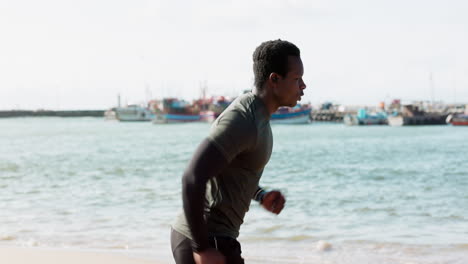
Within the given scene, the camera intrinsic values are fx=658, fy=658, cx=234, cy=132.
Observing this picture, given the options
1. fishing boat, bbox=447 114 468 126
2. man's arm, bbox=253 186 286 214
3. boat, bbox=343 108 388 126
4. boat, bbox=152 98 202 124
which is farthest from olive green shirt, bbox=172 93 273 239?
boat, bbox=152 98 202 124

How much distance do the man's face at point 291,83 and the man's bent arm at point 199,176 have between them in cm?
39

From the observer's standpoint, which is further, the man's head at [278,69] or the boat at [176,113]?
the boat at [176,113]

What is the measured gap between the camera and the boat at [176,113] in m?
118

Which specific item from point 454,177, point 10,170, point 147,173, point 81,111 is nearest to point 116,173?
point 147,173

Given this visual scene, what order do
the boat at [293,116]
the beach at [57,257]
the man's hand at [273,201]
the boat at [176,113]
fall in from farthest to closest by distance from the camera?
the boat at [176,113] < the boat at [293,116] < the beach at [57,257] < the man's hand at [273,201]

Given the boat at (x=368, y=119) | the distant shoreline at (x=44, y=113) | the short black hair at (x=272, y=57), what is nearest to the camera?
the short black hair at (x=272, y=57)

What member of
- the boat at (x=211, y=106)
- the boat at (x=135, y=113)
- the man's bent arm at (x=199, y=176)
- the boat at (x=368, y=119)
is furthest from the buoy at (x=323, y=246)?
the boat at (x=135, y=113)

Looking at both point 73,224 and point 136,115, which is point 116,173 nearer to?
point 73,224

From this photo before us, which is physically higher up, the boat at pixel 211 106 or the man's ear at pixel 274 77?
the man's ear at pixel 274 77

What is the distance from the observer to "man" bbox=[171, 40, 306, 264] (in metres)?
2.22

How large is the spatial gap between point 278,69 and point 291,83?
0.08 m

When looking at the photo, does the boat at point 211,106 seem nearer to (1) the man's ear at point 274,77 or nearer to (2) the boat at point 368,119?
(2) the boat at point 368,119

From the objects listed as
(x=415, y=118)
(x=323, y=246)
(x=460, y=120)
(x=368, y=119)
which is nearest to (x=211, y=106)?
(x=368, y=119)

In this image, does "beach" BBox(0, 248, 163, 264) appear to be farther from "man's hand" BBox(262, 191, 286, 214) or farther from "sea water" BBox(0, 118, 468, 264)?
"man's hand" BBox(262, 191, 286, 214)
